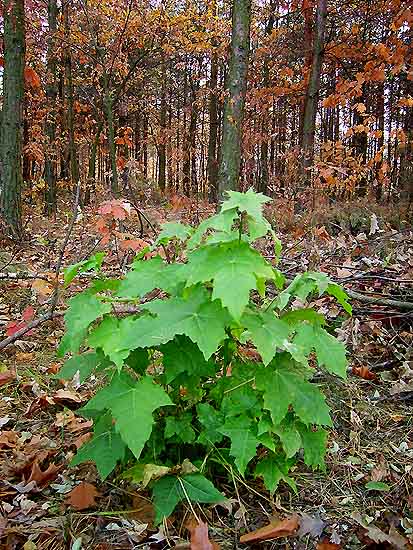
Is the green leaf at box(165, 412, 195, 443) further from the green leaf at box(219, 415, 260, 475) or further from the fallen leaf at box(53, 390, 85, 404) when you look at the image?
the fallen leaf at box(53, 390, 85, 404)

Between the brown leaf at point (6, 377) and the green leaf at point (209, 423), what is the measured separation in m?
1.54

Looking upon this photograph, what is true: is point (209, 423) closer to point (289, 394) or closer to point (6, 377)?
point (289, 394)

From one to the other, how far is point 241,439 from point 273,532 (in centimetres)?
37

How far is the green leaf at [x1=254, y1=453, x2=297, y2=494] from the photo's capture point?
185 cm

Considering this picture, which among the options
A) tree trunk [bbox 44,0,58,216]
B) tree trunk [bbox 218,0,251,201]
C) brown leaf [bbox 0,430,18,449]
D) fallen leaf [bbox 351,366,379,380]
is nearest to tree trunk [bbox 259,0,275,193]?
tree trunk [bbox 44,0,58,216]

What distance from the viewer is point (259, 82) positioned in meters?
14.0

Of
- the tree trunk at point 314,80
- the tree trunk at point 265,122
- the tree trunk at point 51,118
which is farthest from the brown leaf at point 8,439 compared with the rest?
the tree trunk at point 265,122

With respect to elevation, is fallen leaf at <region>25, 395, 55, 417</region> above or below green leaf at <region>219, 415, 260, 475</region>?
below

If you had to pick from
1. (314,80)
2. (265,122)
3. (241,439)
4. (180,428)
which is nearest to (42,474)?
(180,428)

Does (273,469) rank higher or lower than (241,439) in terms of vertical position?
lower

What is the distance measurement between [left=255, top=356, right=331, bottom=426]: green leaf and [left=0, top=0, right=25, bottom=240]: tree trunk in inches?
238

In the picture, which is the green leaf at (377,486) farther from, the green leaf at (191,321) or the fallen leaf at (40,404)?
the fallen leaf at (40,404)

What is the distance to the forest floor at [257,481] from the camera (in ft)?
6.11

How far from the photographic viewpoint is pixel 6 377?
118 inches
